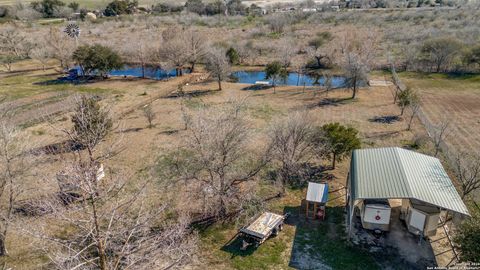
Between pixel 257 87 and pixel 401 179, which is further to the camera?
pixel 257 87

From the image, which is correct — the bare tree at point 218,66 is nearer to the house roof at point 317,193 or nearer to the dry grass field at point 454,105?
the dry grass field at point 454,105

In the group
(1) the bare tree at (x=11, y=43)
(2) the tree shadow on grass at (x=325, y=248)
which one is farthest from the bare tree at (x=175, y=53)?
(2) the tree shadow on grass at (x=325, y=248)

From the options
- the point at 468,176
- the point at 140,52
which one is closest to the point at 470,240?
the point at 468,176

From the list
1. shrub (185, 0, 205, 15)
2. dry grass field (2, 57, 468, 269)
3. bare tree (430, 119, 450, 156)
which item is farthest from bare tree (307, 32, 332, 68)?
shrub (185, 0, 205, 15)

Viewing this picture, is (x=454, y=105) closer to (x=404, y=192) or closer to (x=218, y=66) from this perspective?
(x=404, y=192)

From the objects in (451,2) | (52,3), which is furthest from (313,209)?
(451,2)

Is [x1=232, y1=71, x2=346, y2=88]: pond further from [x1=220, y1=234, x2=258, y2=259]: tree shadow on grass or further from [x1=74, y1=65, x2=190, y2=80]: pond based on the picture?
[x1=220, y1=234, x2=258, y2=259]: tree shadow on grass
